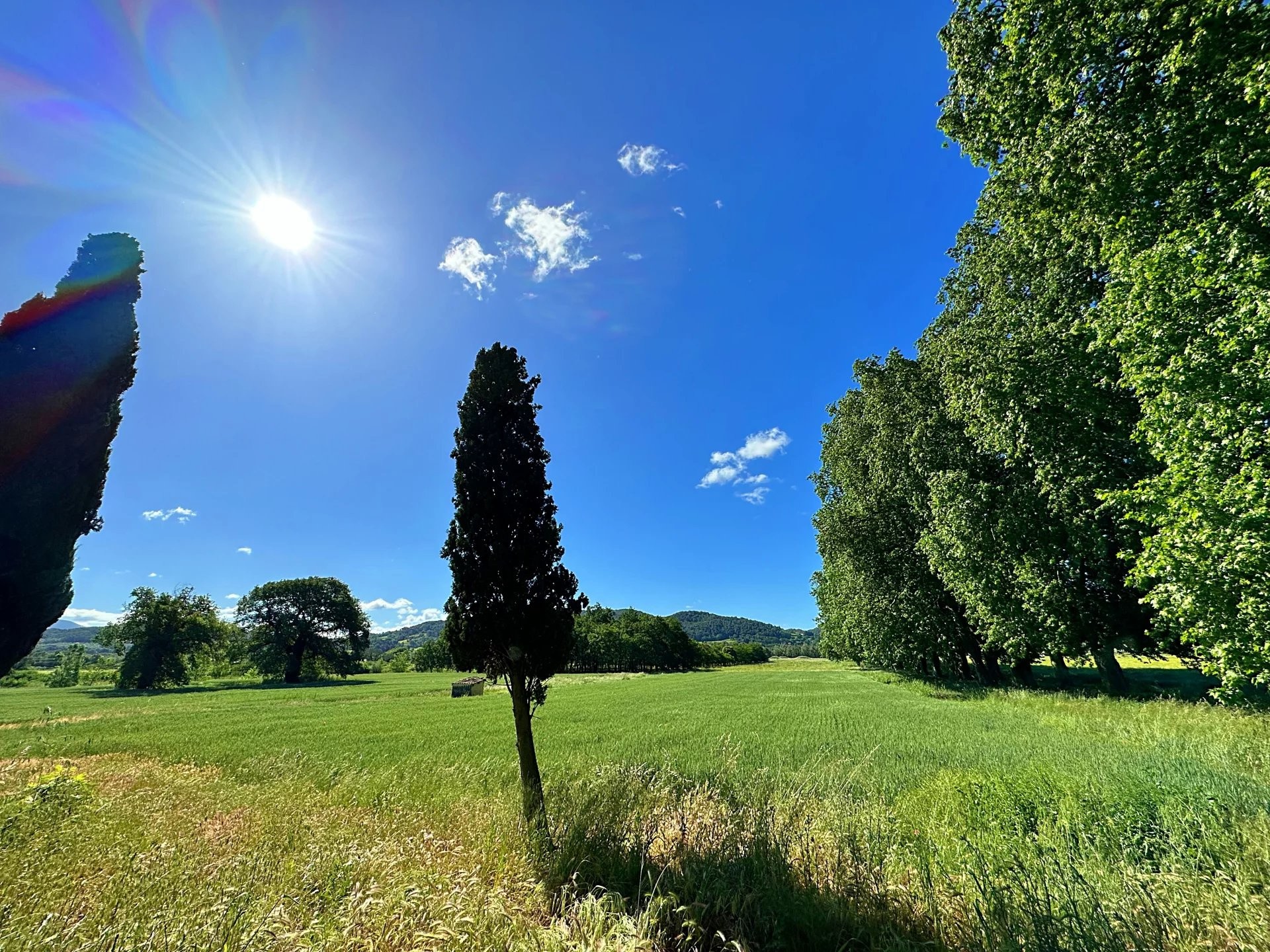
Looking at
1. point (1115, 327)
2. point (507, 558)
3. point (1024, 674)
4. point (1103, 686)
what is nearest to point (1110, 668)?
point (1103, 686)

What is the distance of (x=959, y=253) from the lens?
21109 millimetres

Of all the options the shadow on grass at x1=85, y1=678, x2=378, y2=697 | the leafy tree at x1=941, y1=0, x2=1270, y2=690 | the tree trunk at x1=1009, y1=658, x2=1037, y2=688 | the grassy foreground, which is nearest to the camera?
the grassy foreground

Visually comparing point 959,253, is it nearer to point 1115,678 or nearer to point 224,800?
point 1115,678

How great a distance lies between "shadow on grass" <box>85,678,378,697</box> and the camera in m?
45.2

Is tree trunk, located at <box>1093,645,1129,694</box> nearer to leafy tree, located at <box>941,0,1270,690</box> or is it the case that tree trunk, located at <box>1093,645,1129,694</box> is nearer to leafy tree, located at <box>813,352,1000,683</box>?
leafy tree, located at <box>813,352,1000,683</box>

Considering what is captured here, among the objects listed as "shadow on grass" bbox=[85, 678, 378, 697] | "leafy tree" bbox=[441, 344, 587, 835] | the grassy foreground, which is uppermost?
"leafy tree" bbox=[441, 344, 587, 835]

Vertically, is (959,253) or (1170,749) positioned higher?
(959,253)

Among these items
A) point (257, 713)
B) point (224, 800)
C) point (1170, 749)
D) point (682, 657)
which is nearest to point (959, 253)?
point (1170, 749)

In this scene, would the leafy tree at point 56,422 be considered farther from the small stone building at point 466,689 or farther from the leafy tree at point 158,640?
the leafy tree at point 158,640

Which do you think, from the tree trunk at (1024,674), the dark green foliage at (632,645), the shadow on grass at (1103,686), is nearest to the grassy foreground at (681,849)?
the shadow on grass at (1103,686)

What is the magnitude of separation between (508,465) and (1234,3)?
46.7 feet

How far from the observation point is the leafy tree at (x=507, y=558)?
8578mm

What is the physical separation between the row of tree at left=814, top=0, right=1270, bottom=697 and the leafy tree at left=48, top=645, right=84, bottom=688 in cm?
9298

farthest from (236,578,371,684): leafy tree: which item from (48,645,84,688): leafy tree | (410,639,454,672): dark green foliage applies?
(410,639,454,672): dark green foliage
